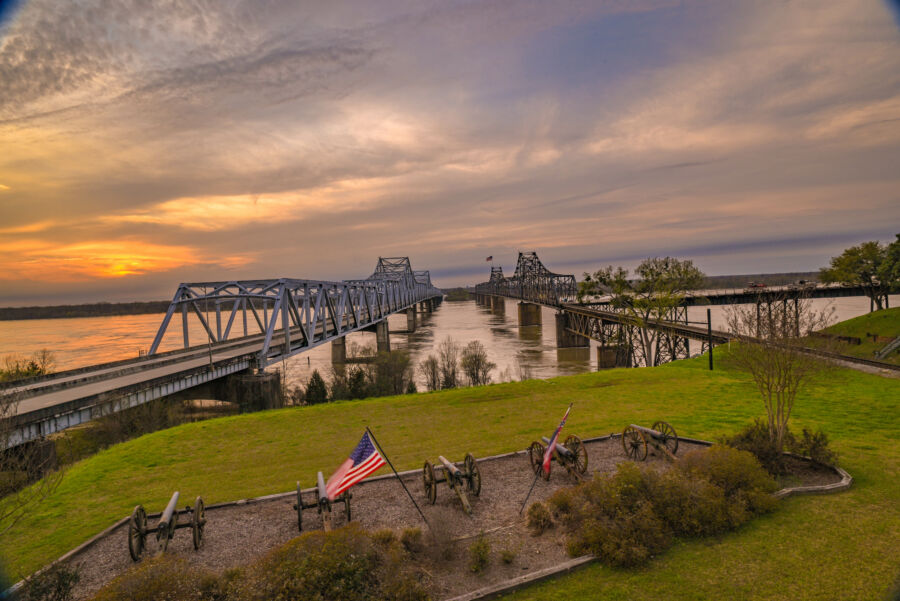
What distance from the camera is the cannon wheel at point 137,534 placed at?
916cm

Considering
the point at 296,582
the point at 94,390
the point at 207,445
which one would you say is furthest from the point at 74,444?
the point at 296,582

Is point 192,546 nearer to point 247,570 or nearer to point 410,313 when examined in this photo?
point 247,570

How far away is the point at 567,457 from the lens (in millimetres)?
12383

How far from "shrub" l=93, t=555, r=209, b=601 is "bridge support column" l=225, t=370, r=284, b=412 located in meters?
25.7

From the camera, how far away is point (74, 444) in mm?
25234

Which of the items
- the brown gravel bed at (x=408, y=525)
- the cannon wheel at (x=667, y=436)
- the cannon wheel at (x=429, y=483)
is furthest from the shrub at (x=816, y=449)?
the cannon wheel at (x=429, y=483)

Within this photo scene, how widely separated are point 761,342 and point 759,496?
4.78m

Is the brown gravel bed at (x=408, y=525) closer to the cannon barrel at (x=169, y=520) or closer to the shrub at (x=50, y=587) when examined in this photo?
the cannon barrel at (x=169, y=520)

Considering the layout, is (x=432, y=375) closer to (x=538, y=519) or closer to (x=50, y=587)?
(x=538, y=519)

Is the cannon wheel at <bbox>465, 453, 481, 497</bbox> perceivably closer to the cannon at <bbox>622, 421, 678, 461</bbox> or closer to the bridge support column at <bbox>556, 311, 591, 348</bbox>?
the cannon at <bbox>622, 421, 678, 461</bbox>

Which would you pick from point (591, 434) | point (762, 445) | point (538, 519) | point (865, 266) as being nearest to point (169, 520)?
point (538, 519)

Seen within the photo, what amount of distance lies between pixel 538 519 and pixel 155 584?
23.7 feet

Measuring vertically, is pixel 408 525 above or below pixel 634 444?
below

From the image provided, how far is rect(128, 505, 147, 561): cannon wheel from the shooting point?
30.1ft
